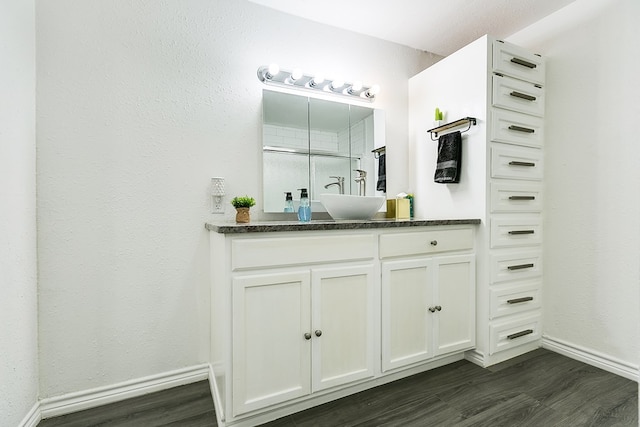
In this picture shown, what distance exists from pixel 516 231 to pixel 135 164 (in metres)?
2.32

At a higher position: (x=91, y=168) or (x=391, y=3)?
(x=391, y=3)

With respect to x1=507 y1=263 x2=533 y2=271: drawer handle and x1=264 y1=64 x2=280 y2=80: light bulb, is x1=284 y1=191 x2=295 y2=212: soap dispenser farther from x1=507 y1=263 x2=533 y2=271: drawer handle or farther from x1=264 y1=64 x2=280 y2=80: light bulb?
x1=507 y1=263 x2=533 y2=271: drawer handle

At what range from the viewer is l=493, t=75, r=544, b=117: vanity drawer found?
190cm

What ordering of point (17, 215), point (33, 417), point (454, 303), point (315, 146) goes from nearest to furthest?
point (17, 215) < point (33, 417) < point (454, 303) < point (315, 146)

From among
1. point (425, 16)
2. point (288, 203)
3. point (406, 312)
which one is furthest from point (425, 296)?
point (425, 16)

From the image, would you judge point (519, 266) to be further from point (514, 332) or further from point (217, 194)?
point (217, 194)

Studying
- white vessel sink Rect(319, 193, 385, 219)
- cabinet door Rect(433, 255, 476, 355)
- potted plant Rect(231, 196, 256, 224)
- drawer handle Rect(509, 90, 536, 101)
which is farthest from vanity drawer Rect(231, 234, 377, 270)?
drawer handle Rect(509, 90, 536, 101)

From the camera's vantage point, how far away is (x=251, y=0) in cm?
192

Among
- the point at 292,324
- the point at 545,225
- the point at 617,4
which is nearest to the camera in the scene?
the point at 292,324

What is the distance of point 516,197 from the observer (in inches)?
77.3

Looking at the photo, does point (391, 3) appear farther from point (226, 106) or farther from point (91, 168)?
point (91, 168)

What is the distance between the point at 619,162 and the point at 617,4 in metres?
0.91

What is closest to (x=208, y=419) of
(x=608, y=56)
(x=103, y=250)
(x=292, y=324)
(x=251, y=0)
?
(x=292, y=324)

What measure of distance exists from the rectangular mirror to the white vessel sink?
0.89 ft
